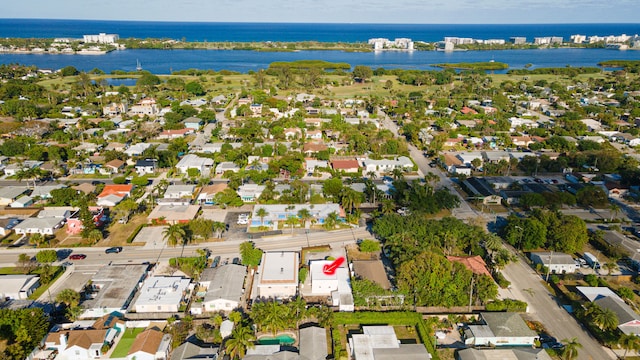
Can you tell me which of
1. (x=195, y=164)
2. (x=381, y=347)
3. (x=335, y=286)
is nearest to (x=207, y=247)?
(x=335, y=286)

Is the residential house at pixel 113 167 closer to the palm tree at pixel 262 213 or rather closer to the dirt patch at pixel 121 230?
the dirt patch at pixel 121 230

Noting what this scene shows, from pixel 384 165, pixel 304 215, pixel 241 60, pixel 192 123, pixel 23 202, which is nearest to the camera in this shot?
pixel 304 215

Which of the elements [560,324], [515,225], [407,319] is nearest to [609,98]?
[515,225]

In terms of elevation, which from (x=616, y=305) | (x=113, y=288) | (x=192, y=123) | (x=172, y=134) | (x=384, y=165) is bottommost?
(x=113, y=288)

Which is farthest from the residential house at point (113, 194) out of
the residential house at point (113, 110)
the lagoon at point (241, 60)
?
the lagoon at point (241, 60)

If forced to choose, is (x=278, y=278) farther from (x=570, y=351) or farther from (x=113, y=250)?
(x=570, y=351)
